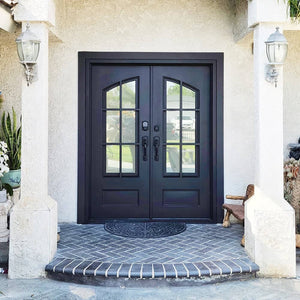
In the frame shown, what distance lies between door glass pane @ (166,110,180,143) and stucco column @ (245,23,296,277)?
5.00 ft

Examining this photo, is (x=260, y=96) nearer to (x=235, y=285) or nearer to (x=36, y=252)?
(x=235, y=285)

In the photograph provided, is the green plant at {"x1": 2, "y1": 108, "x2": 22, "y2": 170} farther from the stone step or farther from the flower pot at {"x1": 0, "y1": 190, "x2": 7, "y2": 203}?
the stone step

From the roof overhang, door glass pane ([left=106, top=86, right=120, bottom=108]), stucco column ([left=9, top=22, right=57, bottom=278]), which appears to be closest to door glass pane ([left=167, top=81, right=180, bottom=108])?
door glass pane ([left=106, top=86, right=120, bottom=108])

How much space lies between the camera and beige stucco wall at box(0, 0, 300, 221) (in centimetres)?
481

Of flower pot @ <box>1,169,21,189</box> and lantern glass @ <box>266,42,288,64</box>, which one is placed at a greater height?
lantern glass @ <box>266,42,288,64</box>

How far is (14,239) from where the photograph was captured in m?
3.52

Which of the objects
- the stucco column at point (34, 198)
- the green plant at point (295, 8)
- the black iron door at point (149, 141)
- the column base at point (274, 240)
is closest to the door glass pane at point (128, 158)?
the black iron door at point (149, 141)

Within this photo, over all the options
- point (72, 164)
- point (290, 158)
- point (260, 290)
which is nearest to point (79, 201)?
point (72, 164)

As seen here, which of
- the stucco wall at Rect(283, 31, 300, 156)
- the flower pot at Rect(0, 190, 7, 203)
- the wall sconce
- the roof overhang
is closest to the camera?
the wall sconce

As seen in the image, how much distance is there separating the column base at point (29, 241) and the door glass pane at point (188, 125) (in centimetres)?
227

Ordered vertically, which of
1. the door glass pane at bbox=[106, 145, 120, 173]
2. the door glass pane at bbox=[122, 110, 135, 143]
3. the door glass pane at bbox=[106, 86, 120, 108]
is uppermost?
the door glass pane at bbox=[106, 86, 120, 108]

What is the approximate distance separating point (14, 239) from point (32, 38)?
78.2 inches

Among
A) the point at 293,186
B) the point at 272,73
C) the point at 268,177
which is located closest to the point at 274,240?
the point at 268,177

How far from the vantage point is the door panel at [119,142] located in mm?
4957
